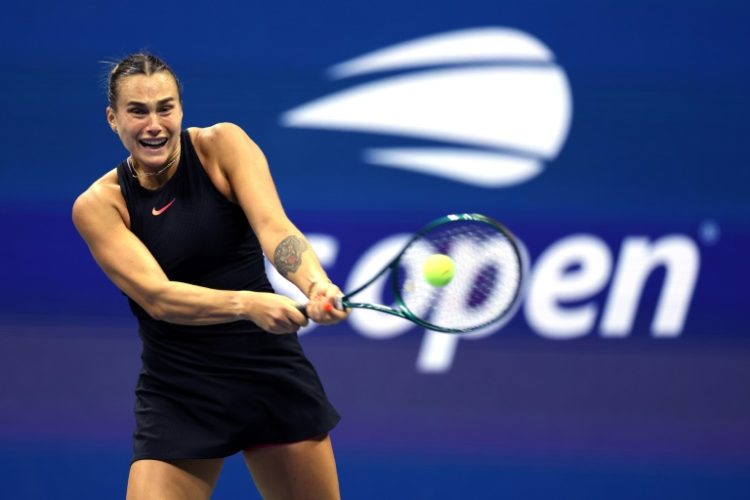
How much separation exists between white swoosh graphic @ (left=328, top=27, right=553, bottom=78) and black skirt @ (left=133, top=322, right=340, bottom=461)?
1.74m

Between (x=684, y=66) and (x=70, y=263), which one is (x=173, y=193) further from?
(x=684, y=66)

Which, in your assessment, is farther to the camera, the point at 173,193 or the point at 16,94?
the point at 16,94

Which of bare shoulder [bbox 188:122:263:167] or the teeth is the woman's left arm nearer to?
bare shoulder [bbox 188:122:263:167]

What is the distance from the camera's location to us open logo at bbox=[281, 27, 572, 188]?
161 inches

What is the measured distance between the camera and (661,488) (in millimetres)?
4113

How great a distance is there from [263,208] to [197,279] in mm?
247

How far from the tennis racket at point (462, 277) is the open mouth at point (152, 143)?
1.90ft

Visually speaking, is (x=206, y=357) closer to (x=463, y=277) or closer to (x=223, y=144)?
(x=223, y=144)

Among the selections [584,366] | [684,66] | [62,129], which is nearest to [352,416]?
[584,366]

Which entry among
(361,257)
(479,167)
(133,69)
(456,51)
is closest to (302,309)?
(133,69)

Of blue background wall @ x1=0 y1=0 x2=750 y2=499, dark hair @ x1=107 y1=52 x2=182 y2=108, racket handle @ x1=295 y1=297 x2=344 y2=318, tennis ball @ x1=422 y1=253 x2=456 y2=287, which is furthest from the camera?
blue background wall @ x1=0 y1=0 x2=750 y2=499

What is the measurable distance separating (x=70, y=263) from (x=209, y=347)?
5.54 feet

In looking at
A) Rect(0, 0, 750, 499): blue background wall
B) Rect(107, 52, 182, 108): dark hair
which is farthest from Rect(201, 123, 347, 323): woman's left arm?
Rect(0, 0, 750, 499): blue background wall

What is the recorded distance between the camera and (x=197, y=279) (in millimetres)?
2607
